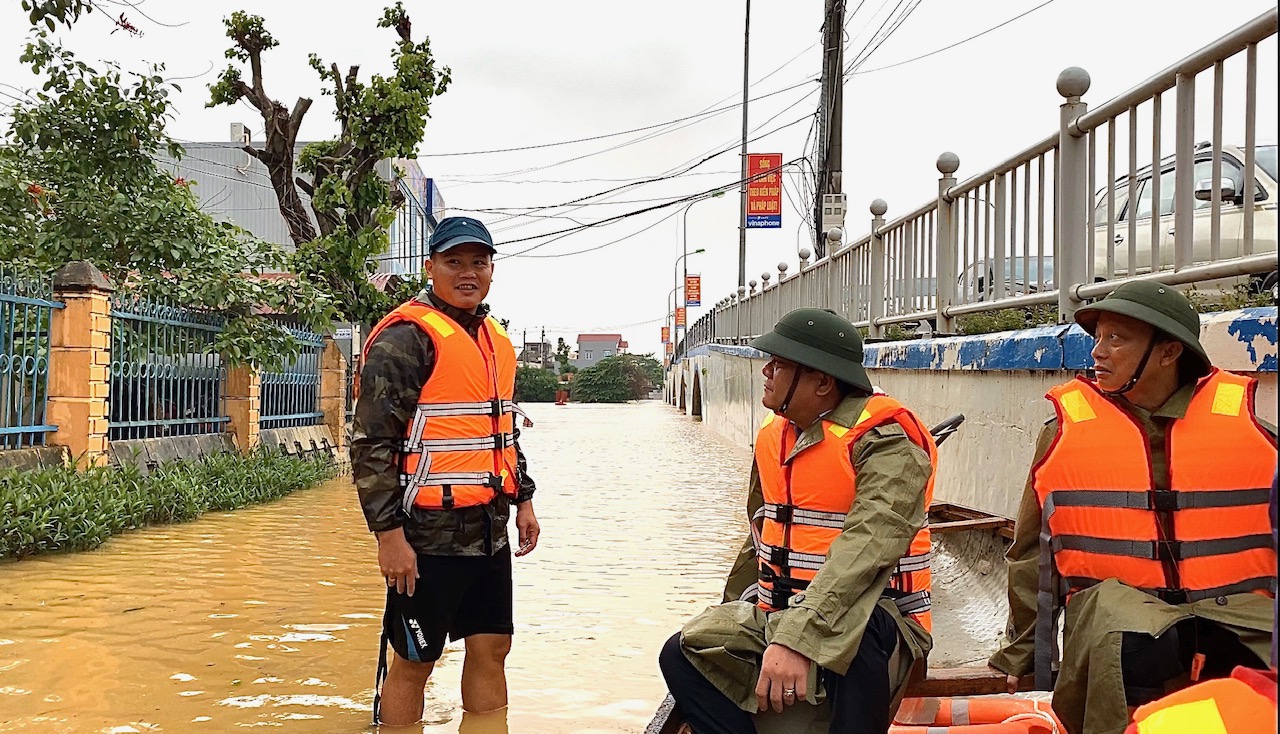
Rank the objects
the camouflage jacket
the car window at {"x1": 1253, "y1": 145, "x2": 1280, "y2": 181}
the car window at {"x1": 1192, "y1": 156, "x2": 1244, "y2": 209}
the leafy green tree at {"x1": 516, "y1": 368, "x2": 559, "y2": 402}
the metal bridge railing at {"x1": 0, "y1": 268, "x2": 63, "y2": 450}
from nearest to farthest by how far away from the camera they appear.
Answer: the camouflage jacket < the car window at {"x1": 1192, "y1": 156, "x2": 1244, "y2": 209} < the car window at {"x1": 1253, "y1": 145, "x2": 1280, "y2": 181} < the metal bridge railing at {"x1": 0, "y1": 268, "x2": 63, "y2": 450} < the leafy green tree at {"x1": 516, "y1": 368, "x2": 559, "y2": 402}

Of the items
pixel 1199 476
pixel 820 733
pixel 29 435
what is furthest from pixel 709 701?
pixel 29 435

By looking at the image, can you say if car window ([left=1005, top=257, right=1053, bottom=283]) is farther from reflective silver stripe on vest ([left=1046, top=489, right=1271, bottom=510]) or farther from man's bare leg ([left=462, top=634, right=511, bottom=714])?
man's bare leg ([left=462, top=634, right=511, bottom=714])

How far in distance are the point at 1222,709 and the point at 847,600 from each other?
1.15m

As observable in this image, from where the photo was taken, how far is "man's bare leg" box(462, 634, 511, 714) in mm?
3975

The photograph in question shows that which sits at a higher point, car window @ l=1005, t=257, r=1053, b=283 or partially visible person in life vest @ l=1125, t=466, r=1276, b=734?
car window @ l=1005, t=257, r=1053, b=283

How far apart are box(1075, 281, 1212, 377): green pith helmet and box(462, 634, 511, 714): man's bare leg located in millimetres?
2348

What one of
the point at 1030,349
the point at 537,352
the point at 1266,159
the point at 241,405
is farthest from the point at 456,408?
the point at 537,352

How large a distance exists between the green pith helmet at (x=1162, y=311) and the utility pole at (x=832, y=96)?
12.4 m

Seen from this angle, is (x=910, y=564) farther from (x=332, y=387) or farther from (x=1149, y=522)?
(x=332, y=387)

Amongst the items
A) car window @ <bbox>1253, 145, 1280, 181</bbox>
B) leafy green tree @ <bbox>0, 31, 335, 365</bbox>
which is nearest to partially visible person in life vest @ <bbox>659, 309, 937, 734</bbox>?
car window @ <bbox>1253, 145, 1280, 181</bbox>

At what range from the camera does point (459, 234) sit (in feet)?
12.8

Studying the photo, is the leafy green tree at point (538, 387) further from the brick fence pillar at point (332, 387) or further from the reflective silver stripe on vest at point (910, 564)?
the reflective silver stripe on vest at point (910, 564)

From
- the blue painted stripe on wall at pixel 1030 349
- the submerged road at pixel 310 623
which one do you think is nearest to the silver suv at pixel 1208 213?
the blue painted stripe on wall at pixel 1030 349

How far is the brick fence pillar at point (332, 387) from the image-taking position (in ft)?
51.1
